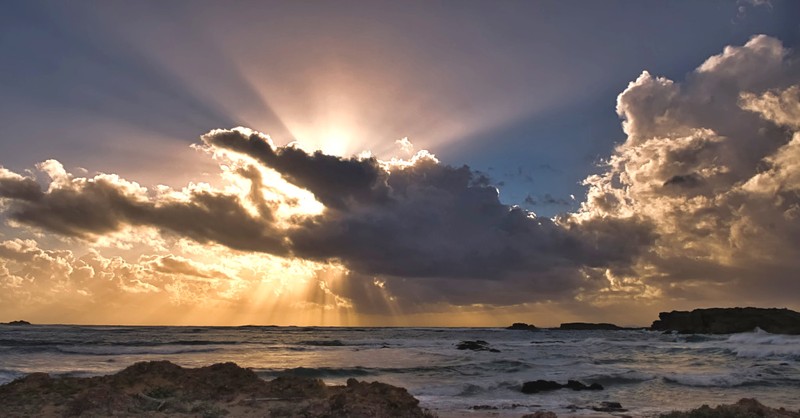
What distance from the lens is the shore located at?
12.8 m

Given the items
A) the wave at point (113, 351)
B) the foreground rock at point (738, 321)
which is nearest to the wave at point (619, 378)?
the wave at point (113, 351)

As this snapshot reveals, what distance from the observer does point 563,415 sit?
16891 millimetres

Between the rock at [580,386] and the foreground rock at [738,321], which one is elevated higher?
the foreground rock at [738,321]

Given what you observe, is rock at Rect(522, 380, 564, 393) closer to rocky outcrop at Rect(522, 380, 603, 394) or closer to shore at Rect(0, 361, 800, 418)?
rocky outcrop at Rect(522, 380, 603, 394)

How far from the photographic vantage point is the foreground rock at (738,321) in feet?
317

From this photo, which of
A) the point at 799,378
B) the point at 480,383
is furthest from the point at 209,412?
the point at 799,378

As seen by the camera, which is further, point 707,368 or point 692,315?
point 692,315

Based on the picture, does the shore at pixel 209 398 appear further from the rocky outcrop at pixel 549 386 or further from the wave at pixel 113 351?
the wave at pixel 113 351

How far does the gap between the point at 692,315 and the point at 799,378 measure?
Result: 115302 mm

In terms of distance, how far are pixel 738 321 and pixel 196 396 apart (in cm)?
12057

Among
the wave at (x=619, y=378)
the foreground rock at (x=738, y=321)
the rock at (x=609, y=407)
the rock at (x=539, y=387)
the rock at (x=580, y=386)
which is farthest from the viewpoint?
the foreground rock at (x=738, y=321)

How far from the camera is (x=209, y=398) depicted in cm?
1439

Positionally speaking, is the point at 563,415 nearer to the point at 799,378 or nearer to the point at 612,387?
the point at 612,387

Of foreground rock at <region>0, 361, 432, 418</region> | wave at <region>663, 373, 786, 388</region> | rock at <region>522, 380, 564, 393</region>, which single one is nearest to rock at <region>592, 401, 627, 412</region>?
rock at <region>522, 380, 564, 393</region>
